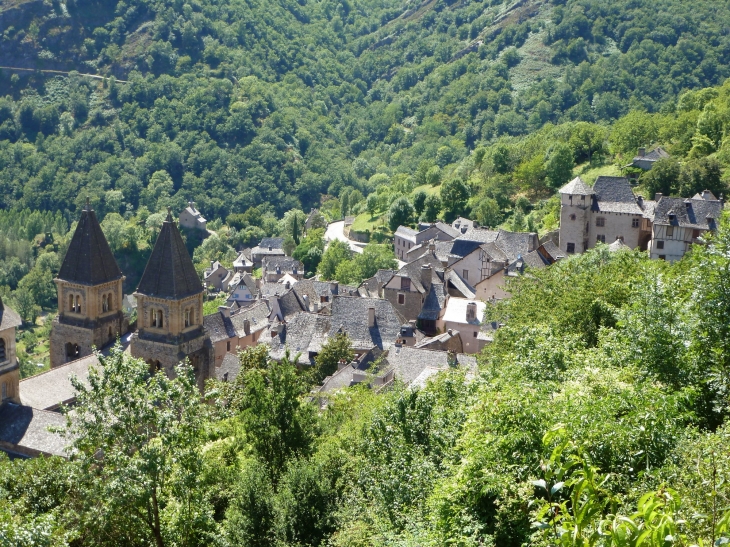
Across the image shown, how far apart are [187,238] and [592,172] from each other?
72.8 m

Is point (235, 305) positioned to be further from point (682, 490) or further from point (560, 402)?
point (682, 490)

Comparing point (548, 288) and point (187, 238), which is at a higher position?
point (548, 288)

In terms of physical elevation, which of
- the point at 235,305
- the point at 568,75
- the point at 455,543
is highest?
the point at 568,75

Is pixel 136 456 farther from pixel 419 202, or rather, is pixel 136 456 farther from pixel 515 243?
pixel 419 202

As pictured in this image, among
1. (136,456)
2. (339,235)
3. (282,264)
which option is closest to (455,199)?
(339,235)

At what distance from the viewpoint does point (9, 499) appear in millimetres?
21109

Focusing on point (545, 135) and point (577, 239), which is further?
point (545, 135)

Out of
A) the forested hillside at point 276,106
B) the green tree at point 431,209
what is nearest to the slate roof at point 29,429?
the green tree at point 431,209

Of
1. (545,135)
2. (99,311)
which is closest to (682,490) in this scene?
(99,311)

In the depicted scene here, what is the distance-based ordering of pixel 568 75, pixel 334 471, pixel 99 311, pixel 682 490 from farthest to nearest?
pixel 568 75, pixel 99 311, pixel 334 471, pixel 682 490

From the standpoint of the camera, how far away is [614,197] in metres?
65.8

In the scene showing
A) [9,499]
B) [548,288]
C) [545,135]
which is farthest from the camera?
[545,135]

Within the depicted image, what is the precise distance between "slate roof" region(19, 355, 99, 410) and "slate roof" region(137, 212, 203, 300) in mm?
4939

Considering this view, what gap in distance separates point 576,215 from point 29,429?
146ft
